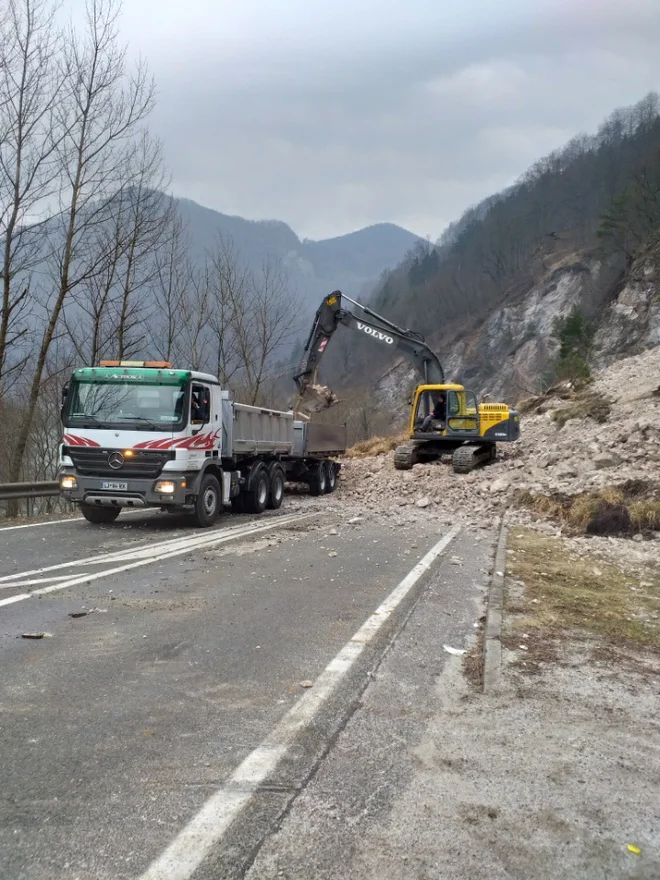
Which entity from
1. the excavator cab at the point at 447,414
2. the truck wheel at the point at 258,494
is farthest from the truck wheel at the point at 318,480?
the truck wheel at the point at 258,494

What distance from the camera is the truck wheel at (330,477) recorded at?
22.6 m

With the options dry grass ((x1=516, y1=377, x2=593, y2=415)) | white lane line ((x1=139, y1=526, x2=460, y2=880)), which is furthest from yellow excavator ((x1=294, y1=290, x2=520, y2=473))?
white lane line ((x1=139, y1=526, x2=460, y2=880))

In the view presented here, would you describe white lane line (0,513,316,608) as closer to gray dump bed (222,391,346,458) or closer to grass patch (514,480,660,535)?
gray dump bed (222,391,346,458)

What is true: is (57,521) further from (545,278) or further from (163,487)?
(545,278)

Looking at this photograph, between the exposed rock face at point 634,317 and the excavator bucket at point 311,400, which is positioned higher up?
the exposed rock face at point 634,317

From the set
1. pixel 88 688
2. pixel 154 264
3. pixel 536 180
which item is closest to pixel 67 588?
pixel 88 688

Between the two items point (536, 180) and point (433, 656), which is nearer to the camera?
point (433, 656)

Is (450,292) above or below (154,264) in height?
above

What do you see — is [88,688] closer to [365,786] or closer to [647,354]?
[365,786]

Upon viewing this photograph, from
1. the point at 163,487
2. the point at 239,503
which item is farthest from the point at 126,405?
the point at 239,503

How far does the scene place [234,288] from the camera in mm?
31969

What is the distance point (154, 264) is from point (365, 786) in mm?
24783

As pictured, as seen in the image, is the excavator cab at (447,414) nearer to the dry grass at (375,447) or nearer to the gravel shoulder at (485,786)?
the dry grass at (375,447)

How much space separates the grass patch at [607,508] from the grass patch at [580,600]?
1.79m
